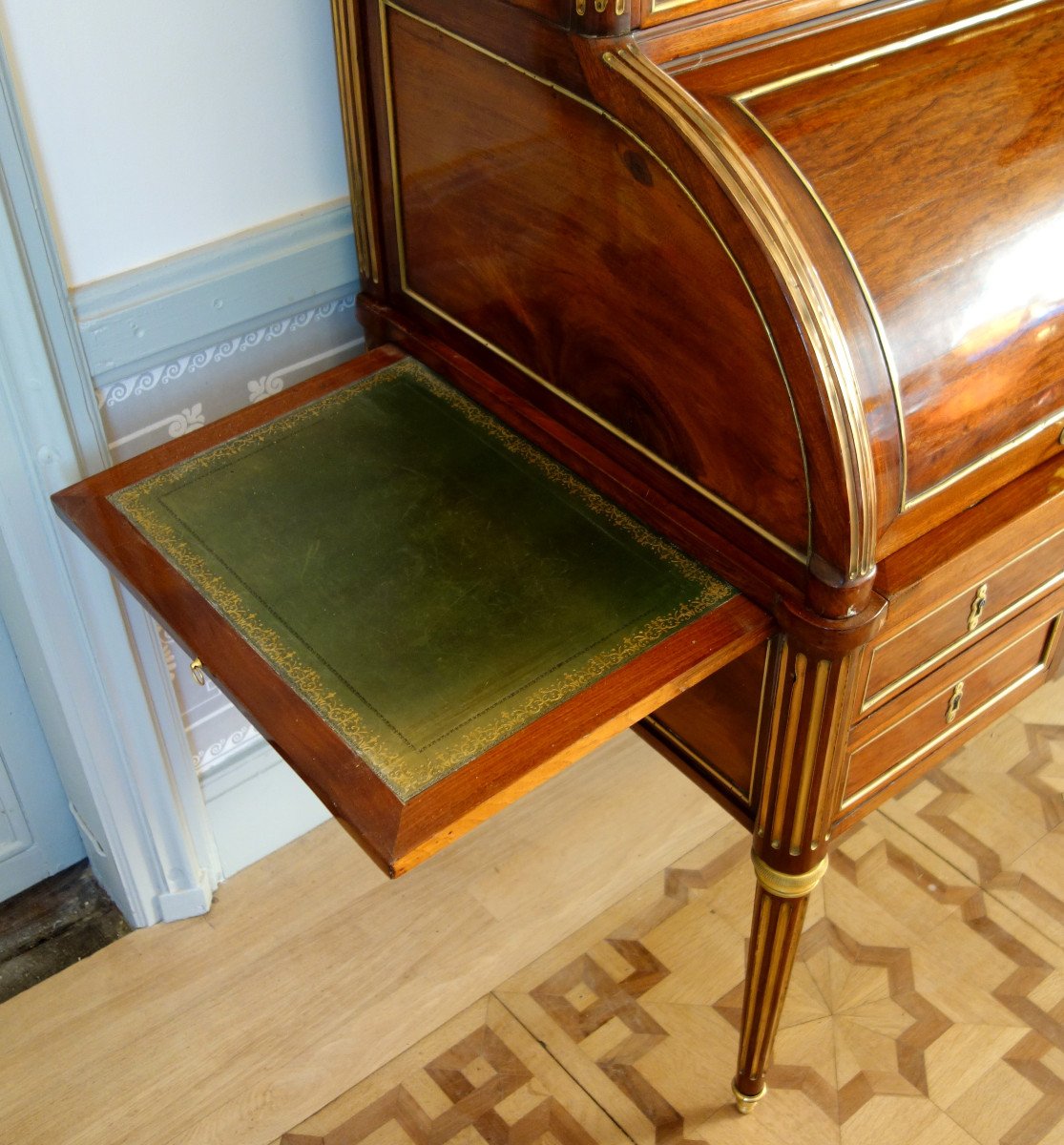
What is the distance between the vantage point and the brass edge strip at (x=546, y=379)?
38.5 inches

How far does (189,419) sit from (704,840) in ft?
3.33

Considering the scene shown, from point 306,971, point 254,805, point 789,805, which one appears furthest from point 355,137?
point 306,971

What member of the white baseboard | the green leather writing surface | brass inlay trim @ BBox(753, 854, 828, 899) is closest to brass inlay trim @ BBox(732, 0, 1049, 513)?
the green leather writing surface

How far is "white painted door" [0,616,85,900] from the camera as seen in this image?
168 cm

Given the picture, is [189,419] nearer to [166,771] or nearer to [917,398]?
[166,771]

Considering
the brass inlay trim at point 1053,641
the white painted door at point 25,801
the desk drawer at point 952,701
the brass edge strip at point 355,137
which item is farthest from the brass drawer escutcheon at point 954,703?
the white painted door at point 25,801

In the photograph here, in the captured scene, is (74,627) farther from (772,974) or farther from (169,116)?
(772,974)

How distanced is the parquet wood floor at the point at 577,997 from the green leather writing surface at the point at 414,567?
2.64ft

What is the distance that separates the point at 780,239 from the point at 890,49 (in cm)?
29

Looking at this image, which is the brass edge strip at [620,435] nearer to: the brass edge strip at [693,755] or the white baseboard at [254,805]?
the brass edge strip at [693,755]

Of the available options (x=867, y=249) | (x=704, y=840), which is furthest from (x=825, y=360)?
(x=704, y=840)

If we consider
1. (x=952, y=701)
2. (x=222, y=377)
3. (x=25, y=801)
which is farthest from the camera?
(x=25, y=801)

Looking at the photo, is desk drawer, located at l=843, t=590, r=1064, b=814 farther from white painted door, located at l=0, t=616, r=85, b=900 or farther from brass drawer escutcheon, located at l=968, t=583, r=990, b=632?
white painted door, located at l=0, t=616, r=85, b=900

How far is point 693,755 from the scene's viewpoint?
4.47 feet
